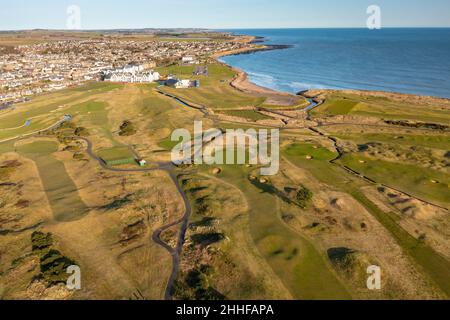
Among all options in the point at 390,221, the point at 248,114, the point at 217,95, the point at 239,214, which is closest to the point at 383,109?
the point at 248,114

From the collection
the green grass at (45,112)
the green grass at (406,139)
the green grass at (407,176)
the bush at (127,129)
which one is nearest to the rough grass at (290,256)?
the green grass at (407,176)

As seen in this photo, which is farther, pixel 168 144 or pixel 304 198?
pixel 168 144

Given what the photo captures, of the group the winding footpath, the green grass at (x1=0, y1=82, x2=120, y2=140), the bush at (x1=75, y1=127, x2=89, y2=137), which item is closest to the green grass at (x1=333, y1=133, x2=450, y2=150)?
the winding footpath

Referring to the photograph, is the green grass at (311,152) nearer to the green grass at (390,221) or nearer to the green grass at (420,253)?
the green grass at (390,221)

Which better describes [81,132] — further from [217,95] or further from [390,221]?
[390,221]
